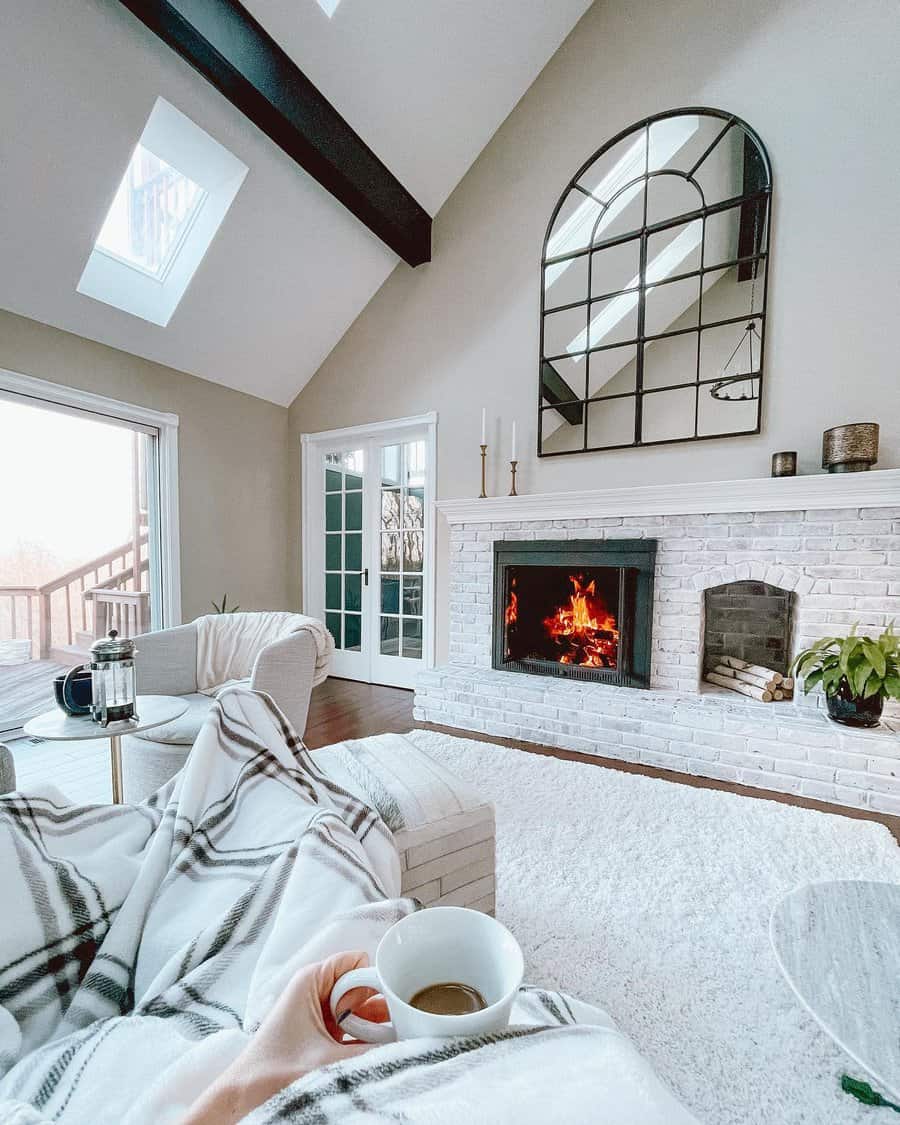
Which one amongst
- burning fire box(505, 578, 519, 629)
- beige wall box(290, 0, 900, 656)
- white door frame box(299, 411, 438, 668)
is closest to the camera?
beige wall box(290, 0, 900, 656)

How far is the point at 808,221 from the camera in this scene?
275 centimetres

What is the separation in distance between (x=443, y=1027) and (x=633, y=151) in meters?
4.13

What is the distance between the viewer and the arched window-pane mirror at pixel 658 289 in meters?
2.90

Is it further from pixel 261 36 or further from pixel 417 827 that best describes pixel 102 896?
pixel 261 36

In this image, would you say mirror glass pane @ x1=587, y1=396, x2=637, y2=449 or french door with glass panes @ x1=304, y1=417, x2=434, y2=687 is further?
french door with glass panes @ x1=304, y1=417, x2=434, y2=687

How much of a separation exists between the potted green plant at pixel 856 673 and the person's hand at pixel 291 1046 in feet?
8.48

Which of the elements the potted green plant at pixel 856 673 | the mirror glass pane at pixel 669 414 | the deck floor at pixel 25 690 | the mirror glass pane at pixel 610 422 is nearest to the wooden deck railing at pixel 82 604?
the deck floor at pixel 25 690

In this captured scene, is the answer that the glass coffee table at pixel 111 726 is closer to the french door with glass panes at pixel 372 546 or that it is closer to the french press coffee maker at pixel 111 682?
the french press coffee maker at pixel 111 682

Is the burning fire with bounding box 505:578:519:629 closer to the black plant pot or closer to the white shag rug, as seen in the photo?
the white shag rug

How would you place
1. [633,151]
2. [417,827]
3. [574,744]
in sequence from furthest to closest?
[633,151] < [574,744] < [417,827]

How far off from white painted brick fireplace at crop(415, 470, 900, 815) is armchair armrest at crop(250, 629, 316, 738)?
114 centimetres

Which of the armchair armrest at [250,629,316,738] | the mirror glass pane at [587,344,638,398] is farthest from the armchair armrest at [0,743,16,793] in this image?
the mirror glass pane at [587,344,638,398]

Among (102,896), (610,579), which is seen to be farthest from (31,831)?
(610,579)

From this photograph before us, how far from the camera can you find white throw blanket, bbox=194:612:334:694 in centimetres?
272
